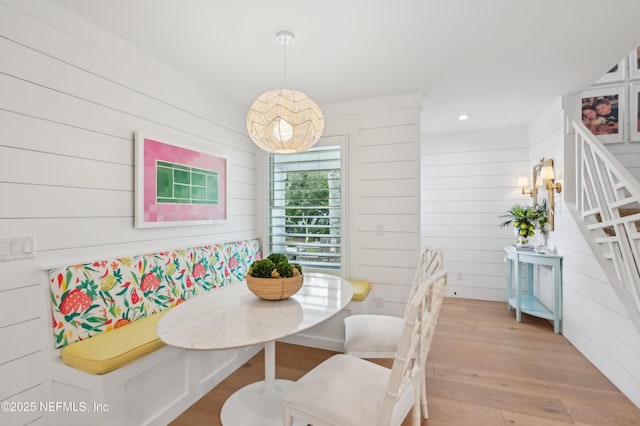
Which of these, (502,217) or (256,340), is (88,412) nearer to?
(256,340)

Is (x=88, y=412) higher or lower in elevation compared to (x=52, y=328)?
lower

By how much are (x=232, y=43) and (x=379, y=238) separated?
2.07 metres

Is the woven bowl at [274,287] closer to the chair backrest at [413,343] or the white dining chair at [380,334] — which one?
the white dining chair at [380,334]

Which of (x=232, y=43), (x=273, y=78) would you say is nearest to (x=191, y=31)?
(x=232, y=43)

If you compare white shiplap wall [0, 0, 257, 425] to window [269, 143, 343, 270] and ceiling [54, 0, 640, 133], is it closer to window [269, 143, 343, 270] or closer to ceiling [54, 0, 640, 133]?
ceiling [54, 0, 640, 133]

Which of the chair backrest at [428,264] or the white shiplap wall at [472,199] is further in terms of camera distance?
the white shiplap wall at [472,199]

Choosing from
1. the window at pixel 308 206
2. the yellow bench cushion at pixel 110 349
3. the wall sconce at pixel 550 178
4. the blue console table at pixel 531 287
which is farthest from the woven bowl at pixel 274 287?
the wall sconce at pixel 550 178

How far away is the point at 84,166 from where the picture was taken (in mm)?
1738

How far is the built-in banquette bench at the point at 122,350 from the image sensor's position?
1457 mm

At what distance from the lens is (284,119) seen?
168cm

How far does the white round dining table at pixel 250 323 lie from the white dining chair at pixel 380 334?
0.27 m

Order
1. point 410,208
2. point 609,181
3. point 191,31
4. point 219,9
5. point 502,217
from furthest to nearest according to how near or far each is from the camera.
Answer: point 502,217, point 410,208, point 609,181, point 191,31, point 219,9

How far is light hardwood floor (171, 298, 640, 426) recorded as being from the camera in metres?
1.88

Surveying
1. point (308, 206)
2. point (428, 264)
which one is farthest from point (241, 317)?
point (308, 206)
